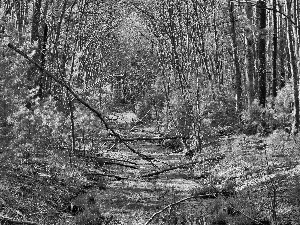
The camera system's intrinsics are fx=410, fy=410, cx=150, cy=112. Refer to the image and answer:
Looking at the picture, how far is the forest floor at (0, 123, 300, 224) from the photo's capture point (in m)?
8.88

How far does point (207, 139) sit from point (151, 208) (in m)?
7.10

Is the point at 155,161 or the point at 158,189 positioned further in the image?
the point at 158,189

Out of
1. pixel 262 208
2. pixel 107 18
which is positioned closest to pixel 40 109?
pixel 262 208

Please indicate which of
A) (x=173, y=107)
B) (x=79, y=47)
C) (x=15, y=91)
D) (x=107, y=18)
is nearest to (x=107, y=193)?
(x=15, y=91)

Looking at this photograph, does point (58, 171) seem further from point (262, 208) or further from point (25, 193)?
point (262, 208)

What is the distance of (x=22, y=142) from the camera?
34.1 ft

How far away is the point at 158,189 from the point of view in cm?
1230

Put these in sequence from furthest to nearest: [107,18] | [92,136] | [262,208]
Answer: [107,18]
[92,136]
[262,208]

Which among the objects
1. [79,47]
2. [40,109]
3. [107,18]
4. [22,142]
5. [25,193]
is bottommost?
[25,193]

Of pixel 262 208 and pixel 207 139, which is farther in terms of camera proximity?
pixel 207 139

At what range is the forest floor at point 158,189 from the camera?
888 centimetres

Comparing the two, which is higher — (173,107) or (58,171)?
(173,107)

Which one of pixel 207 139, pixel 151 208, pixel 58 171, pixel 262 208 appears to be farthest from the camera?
pixel 207 139

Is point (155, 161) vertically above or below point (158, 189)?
above
